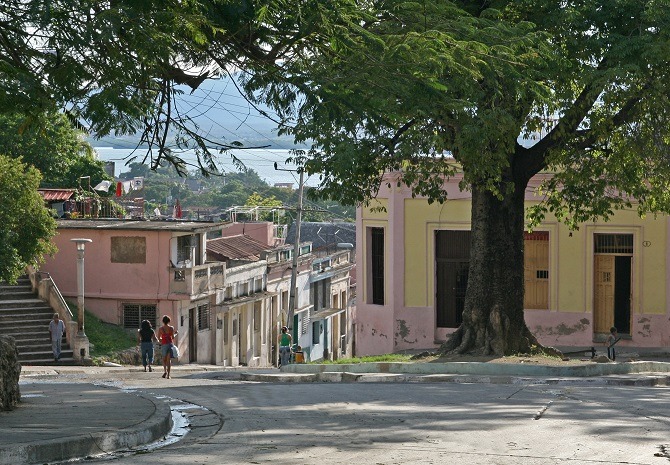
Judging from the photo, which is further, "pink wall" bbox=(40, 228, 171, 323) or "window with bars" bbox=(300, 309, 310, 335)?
"window with bars" bbox=(300, 309, 310, 335)

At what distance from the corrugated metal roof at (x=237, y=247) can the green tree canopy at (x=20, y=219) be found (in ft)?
55.9

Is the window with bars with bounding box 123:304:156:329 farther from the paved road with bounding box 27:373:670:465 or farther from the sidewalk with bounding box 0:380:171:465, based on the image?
the sidewalk with bounding box 0:380:171:465

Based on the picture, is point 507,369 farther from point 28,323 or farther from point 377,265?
point 28,323

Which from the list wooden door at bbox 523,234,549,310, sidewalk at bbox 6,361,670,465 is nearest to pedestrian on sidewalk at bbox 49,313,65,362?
sidewalk at bbox 6,361,670,465

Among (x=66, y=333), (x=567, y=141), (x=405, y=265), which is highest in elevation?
(x=567, y=141)

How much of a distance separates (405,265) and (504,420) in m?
18.6

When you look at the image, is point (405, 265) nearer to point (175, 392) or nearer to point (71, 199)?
point (175, 392)

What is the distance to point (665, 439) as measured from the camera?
9523 millimetres

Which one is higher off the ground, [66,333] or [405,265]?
[405,265]

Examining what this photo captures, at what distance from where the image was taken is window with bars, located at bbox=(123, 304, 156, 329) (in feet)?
131

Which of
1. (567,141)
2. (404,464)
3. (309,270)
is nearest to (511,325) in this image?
(567,141)

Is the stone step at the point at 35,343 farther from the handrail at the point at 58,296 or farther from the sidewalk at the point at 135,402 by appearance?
the sidewalk at the point at 135,402

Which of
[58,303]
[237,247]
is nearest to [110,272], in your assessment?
[58,303]

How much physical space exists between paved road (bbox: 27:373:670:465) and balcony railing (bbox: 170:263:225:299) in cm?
2561
